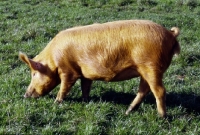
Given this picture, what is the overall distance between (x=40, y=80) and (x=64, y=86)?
465 mm

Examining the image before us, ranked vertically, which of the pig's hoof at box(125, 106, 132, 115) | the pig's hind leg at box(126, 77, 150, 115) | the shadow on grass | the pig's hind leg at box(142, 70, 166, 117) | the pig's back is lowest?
the shadow on grass

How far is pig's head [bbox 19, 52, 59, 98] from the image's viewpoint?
724 centimetres

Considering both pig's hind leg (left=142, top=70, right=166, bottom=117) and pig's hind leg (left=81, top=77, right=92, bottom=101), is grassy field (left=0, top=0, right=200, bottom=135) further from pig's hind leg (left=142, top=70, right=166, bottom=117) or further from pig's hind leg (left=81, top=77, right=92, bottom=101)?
pig's hind leg (left=142, top=70, right=166, bottom=117)

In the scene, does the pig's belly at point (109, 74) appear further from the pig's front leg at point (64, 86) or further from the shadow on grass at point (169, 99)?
the shadow on grass at point (169, 99)

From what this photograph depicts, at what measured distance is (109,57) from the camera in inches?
262

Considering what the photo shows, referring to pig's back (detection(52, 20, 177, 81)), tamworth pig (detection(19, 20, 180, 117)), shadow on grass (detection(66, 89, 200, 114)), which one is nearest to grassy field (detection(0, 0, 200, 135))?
shadow on grass (detection(66, 89, 200, 114))

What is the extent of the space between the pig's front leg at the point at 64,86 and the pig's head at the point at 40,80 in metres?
0.22

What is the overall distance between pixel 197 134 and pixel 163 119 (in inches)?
22.3

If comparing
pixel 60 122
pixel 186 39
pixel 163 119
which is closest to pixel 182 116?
pixel 163 119

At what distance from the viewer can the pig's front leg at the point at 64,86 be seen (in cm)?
708

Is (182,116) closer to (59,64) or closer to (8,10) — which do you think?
(59,64)

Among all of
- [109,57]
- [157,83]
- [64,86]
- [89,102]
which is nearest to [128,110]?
[89,102]

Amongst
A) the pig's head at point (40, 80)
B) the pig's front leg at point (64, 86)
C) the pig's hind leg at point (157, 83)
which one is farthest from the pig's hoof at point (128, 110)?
the pig's head at point (40, 80)

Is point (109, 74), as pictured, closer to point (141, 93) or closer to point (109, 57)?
point (109, 57)
